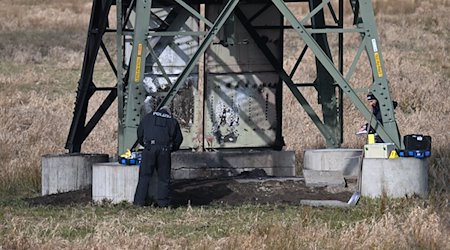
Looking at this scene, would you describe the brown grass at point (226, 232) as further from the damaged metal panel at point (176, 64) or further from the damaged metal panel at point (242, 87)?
the damaged metal panel at point (242, 87)

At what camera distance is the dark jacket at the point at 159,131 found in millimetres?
18984

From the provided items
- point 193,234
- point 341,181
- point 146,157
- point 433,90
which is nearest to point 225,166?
point 341,181

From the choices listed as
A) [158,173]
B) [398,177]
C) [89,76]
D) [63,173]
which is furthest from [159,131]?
[89,76]

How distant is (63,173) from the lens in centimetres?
2195

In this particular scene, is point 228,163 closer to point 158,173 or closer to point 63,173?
point 63,173

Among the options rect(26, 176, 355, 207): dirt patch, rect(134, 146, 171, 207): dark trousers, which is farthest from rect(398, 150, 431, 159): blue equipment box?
rect(134, 146, 171, 207): dark trousers

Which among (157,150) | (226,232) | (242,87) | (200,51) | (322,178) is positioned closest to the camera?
(226,232)

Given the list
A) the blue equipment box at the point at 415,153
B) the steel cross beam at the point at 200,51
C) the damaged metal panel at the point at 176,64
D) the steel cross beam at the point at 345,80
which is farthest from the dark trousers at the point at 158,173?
the damaged metal panel at the point at 176,64

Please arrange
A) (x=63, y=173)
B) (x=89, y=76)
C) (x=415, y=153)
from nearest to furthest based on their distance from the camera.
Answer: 1. (x=415, y=153)
2. (x=63, y=173)
3. (x=89, y=76)

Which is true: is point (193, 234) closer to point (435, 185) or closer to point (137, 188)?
point (137, 188)

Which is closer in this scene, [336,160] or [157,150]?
[157,150]

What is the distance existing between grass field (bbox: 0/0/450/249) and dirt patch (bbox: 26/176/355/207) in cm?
87

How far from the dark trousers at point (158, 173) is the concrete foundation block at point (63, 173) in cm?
333

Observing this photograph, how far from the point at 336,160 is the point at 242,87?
9.12 ft
